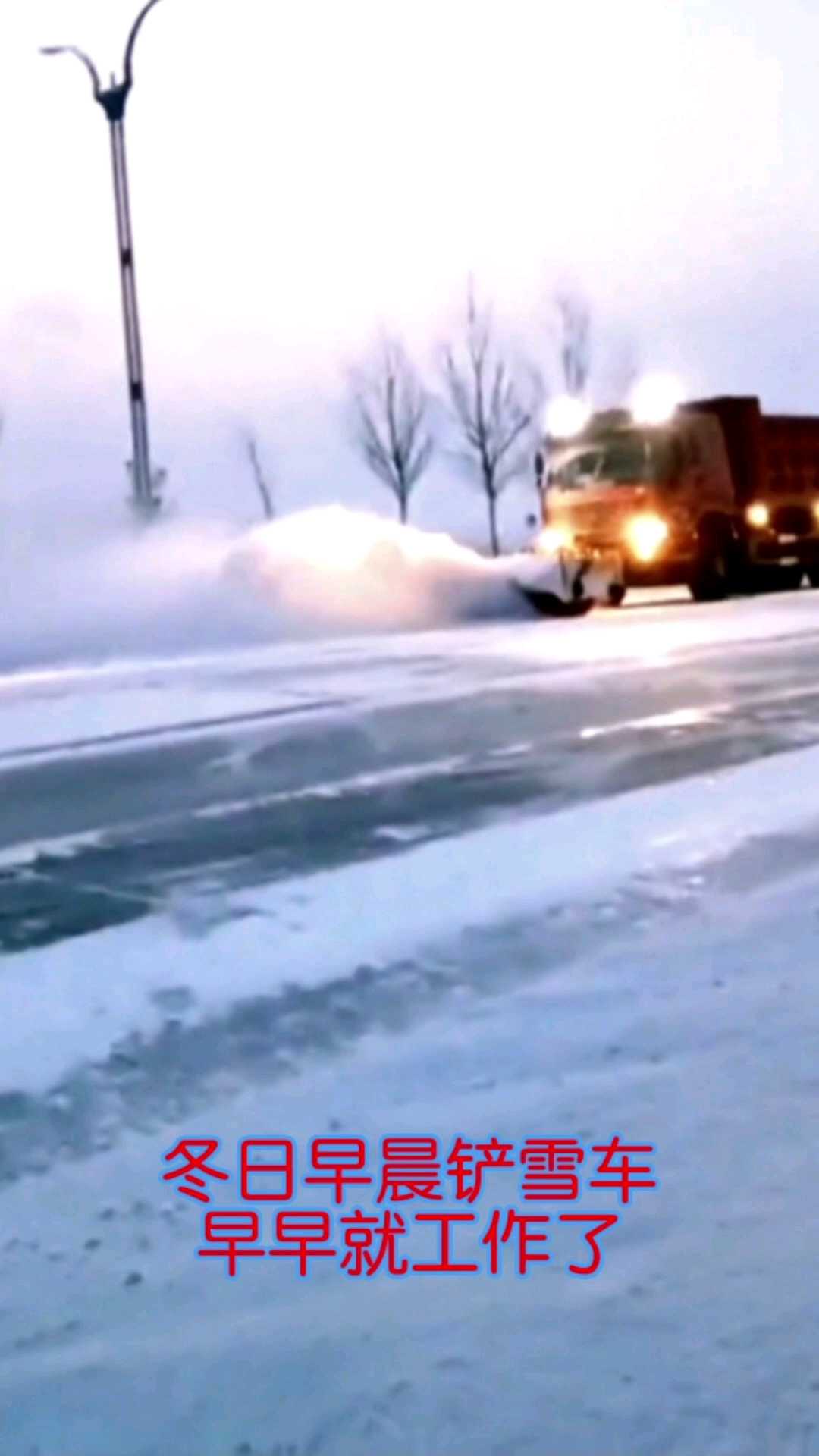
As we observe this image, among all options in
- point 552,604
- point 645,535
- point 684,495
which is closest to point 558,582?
point 552,604

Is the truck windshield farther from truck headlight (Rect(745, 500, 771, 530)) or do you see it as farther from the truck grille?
the truck grille

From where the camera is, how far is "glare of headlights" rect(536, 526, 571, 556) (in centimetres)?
2512

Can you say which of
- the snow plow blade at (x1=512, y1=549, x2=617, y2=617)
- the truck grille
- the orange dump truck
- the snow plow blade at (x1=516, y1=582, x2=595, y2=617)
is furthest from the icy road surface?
the truck grille

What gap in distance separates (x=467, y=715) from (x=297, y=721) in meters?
1.20

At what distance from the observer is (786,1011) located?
5164 mm

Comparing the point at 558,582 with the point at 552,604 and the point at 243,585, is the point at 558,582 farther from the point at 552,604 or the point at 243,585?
the point at 243,585

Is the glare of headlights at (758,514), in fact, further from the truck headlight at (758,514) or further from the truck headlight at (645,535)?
the truck headlight at (645,535)

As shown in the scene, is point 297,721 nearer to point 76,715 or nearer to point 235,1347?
point 76,715

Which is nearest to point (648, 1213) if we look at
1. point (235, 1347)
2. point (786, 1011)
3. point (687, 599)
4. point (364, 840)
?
point (235, 1347)

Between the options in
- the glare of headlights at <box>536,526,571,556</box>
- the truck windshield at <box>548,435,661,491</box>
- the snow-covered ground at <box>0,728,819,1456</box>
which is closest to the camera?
the snow-covered ground at <box>0,728,819,1456</box>

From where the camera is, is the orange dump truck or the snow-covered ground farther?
the orange dump truck

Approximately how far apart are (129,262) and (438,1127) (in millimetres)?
20612

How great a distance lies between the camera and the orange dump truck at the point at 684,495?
83.8 feet

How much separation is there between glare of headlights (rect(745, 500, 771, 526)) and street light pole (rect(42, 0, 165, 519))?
9.44 meters
